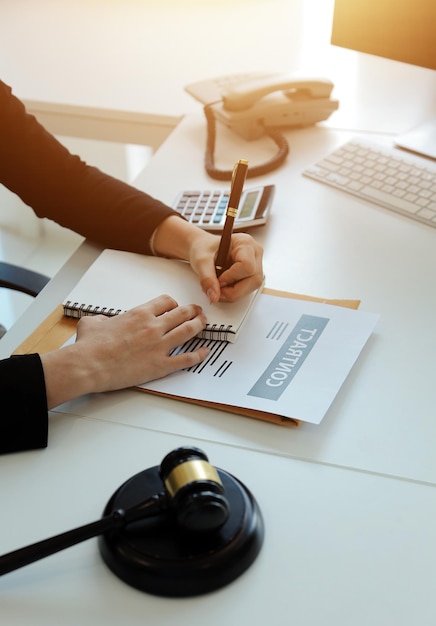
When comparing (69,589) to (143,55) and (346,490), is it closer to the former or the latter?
(346,490)

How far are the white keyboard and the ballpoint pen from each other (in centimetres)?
37

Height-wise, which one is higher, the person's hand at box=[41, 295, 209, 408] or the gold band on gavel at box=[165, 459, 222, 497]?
the gold band on gavel at box=[165, 459, 222, 497]

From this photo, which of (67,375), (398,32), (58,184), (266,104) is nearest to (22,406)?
(67,375)

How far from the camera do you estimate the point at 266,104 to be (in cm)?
154

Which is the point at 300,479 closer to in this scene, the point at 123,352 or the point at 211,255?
the point at 123,352

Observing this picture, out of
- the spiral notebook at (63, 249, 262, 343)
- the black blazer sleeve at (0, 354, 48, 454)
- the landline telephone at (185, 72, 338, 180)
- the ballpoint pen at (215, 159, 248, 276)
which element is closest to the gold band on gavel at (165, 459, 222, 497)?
the black blazer sleeve at (0, 354, 48, 454)

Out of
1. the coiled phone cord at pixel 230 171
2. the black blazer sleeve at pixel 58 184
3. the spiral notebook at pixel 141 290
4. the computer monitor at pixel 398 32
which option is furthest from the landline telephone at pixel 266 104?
the spiral notebook at pixel 141 290

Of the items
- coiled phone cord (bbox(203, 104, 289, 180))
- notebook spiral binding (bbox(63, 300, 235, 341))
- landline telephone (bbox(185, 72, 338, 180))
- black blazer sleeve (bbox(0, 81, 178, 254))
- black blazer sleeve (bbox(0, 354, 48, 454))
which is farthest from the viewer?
landline telephone (bbox(185, 72, 338, 180))

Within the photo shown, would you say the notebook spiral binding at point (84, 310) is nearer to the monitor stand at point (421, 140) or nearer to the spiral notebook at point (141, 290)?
the spiral notebook at point (141, 290)

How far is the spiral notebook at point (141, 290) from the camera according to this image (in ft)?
3.38

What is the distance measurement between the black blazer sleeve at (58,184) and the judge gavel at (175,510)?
59 centimetres

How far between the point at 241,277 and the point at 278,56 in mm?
1003

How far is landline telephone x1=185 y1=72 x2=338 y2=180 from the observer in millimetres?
1531

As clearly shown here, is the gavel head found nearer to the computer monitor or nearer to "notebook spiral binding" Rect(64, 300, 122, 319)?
"notebook spiral binding" Rect(64, 300, 122, 319)
